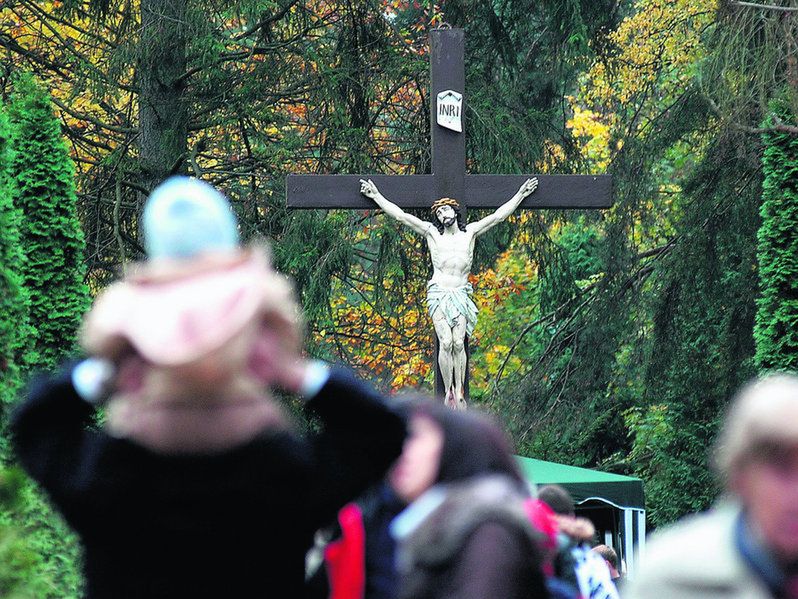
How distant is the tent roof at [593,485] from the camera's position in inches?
535

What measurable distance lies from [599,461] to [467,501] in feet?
67.8

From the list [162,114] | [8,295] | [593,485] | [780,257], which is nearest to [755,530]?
[8,295]

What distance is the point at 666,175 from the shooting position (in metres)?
23.2

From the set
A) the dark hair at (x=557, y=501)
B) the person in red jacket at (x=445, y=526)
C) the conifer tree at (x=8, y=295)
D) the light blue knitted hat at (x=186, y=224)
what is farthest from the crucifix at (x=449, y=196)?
the light blue knitted hat at (x=186, y=224)

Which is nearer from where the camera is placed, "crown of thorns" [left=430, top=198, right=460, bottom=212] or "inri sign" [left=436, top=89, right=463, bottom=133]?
"crown of thorns" [left=430, top=198, right=460, bottom=212]

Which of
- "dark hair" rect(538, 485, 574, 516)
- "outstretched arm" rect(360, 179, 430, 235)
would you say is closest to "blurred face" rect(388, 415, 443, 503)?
"dark hair" rect(538, 485, 574, 516)

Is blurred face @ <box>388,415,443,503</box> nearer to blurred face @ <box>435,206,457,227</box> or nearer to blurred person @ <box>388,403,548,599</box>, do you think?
blurred person @ <box>388,403,548,599</box>

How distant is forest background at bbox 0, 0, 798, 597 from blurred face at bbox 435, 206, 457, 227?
10.9 ft

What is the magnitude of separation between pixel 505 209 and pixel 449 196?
452mm

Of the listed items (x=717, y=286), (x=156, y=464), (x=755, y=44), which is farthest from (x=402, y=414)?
(x=717, y=286)

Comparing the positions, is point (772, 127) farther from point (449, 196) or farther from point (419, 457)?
point (419, 457)

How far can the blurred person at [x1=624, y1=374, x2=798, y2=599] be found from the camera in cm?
222

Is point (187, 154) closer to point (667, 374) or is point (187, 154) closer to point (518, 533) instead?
point (667, 374)

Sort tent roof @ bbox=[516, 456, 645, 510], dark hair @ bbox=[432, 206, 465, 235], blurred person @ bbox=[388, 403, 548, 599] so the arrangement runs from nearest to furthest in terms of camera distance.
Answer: blurred person @ bbox=[388, 403, 548, 599], dark hair @ bbox=[432, 206, 465, 235], tent roof @ bbox=[516, 456, 645, 510]
